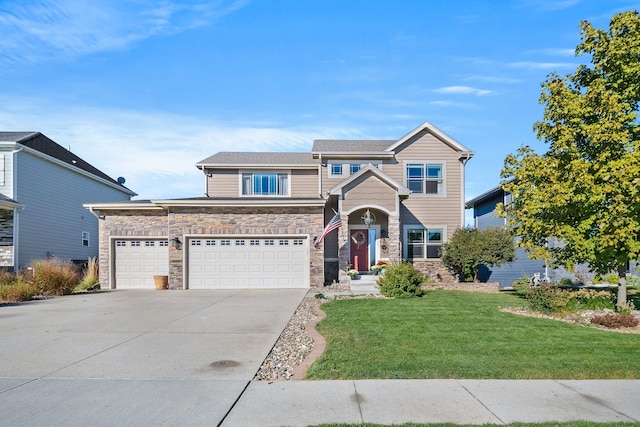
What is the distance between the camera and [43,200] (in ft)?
77.6

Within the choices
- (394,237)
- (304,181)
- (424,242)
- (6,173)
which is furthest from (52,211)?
(424,242)

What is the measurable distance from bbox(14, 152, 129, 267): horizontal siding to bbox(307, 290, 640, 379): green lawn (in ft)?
60.5

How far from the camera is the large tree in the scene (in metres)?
10.9

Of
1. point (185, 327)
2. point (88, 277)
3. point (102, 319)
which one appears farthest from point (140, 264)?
point (185, 327)

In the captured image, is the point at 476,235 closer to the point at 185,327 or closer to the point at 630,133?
the point at 630,133

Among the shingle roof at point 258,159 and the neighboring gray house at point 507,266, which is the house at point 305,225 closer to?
the shingle roof at point 258,159

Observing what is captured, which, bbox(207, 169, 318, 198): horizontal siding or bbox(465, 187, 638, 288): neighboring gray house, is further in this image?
bbox(207, 169, 318, 198): horizontal siding

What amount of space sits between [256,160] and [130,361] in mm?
17466

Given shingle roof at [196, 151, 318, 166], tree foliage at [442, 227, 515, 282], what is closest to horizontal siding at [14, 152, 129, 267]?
shingle roof at [196, 151, 318, 166]

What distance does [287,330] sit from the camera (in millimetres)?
9781

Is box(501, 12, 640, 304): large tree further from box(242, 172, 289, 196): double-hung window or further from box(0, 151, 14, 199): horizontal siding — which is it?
box(0, 151, 14, 199): horizontal siding

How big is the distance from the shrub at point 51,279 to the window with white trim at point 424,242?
49.1 feet

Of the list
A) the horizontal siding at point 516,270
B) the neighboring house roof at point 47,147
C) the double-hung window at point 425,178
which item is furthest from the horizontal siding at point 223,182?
Answer: the horizontal siding at point 516,270

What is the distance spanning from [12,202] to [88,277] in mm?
5563
